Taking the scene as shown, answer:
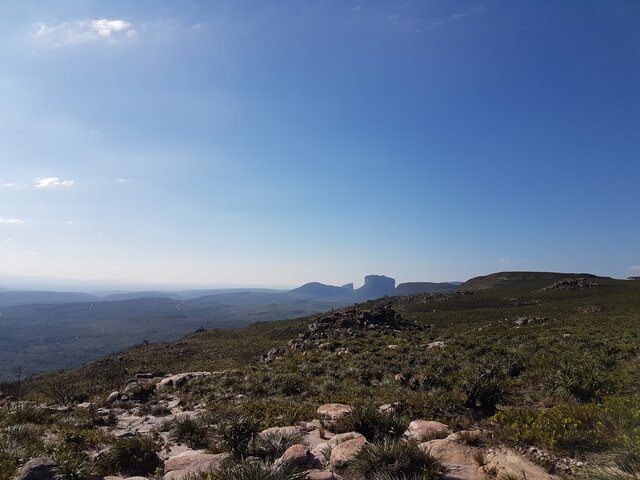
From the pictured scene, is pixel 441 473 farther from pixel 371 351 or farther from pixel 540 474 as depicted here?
pixel 371 351

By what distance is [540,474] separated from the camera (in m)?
5.89

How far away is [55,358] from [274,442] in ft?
650

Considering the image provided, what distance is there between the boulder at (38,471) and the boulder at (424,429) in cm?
673

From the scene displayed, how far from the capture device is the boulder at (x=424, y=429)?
8.23m

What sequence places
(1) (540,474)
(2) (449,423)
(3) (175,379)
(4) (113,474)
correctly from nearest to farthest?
1. (1) (540,474)
2. (4) (113,474)
3. (2) (449,423)
4. (3) (175,379)

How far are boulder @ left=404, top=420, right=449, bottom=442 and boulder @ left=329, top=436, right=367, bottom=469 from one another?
1.36 meters

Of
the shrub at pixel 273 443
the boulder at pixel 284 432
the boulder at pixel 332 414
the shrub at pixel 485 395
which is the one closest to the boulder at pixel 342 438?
the shrub at pixel 273 443

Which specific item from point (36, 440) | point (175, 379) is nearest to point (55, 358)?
point (175, 379)

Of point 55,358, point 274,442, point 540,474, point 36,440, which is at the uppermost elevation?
point 540,474

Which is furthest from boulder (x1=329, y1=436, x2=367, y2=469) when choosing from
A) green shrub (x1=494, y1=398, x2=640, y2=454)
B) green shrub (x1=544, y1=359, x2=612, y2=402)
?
green shrub (x1=544, y1=359, x2=612, y2=402)

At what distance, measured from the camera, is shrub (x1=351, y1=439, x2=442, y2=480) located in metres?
6.08

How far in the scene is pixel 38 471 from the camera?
20.6ft

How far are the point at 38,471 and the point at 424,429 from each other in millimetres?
7495

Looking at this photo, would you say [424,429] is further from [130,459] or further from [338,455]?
[130,459]
